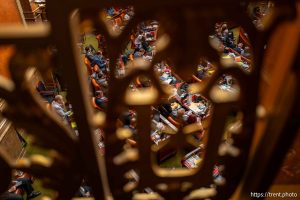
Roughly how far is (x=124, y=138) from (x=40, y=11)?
31.9 ft

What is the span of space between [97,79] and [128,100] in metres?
8.41

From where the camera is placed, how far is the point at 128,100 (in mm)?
1192

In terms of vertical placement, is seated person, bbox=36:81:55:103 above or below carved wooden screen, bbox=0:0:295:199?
below

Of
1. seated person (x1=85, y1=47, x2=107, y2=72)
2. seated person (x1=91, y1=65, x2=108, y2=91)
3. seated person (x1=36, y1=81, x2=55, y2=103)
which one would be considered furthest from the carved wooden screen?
seated person (x1=85, y1=47, x2=107, y2=72)

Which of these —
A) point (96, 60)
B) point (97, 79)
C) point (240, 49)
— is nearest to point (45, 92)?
point (97, 79)

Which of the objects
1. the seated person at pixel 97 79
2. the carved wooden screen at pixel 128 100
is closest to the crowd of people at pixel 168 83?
the seated person at pixel 97 79

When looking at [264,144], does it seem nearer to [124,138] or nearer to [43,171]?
[124,138]

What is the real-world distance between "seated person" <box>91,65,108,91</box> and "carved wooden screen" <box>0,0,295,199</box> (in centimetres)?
724

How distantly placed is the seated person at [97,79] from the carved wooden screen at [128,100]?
7239 millimetres

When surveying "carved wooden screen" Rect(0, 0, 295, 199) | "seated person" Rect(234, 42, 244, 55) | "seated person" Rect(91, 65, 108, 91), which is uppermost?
"carved wooden screen" Rect(0, 0, 295, 199)

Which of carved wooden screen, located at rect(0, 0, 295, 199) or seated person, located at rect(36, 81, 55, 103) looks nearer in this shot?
carved wooden screen, located at rect(0, 0, 295, 199)

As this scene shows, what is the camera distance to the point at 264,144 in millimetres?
1315

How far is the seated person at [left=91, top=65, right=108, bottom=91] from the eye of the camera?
349 inches

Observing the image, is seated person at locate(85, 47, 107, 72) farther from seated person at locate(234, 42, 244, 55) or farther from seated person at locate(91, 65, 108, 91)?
seated person at locate(234, 42, 244, 55)
